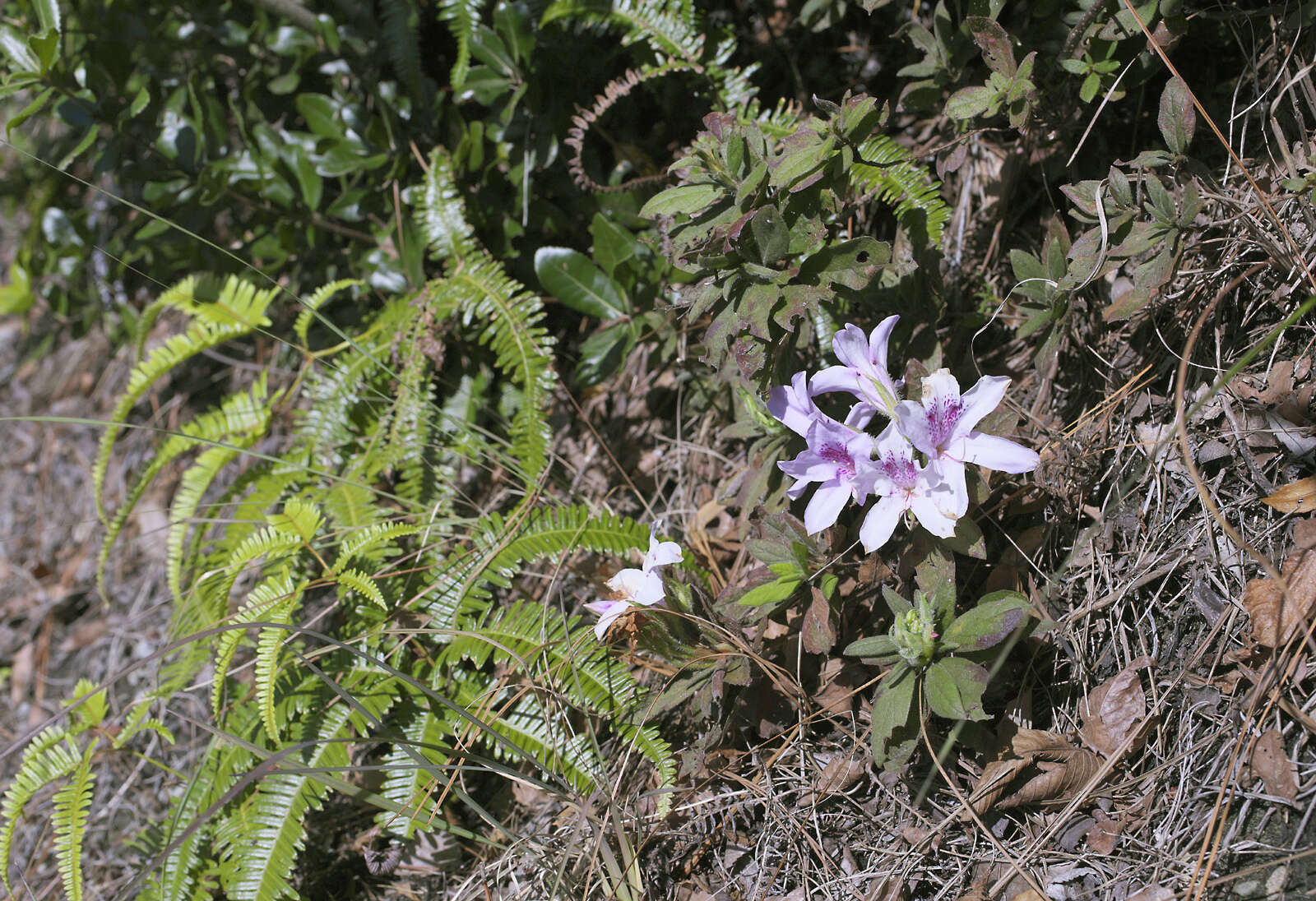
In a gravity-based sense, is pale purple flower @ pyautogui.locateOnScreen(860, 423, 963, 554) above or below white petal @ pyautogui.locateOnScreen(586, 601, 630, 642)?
above

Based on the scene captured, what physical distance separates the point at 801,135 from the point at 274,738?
1.92 meters

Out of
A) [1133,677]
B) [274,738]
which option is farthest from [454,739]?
[1133,677]

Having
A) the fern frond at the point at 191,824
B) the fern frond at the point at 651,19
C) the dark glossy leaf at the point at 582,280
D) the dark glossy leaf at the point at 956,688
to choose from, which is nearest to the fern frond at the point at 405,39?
the fern frond at the point at 651,19

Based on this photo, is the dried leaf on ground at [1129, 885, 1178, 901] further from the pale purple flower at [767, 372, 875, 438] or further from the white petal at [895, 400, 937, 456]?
the pale purple flower at [767, 372, 875, 438]

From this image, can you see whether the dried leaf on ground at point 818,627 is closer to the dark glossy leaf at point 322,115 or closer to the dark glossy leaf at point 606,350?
the dark glossy leaf at point 606,350

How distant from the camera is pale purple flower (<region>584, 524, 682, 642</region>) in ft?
6.26

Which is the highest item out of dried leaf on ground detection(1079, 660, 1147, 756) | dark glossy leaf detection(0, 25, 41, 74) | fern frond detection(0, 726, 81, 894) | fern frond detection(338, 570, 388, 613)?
dark glossy leaf detection(0, 25, 41, 74)

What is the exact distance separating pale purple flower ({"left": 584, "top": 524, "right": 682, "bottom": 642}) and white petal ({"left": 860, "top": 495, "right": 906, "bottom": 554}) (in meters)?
0.45

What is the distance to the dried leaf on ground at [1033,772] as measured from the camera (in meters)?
1.74

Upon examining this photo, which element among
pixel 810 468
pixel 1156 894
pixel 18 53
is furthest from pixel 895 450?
pixel 18 53

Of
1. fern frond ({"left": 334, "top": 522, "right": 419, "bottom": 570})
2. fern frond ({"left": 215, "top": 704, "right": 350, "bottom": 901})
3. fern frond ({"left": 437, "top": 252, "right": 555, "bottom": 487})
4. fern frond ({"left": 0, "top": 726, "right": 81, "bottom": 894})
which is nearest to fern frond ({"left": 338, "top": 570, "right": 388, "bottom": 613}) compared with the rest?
fern frond ({"left": 334, "top": 522, "right": 419, "bottom": 570})

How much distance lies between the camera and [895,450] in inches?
65.5

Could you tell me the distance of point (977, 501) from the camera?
1.76 meters

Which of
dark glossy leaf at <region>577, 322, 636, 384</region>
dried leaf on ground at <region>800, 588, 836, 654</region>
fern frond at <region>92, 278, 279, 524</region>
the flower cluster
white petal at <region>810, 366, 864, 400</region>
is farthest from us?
fern frond at <region>92, 278, 279, 524</region>
